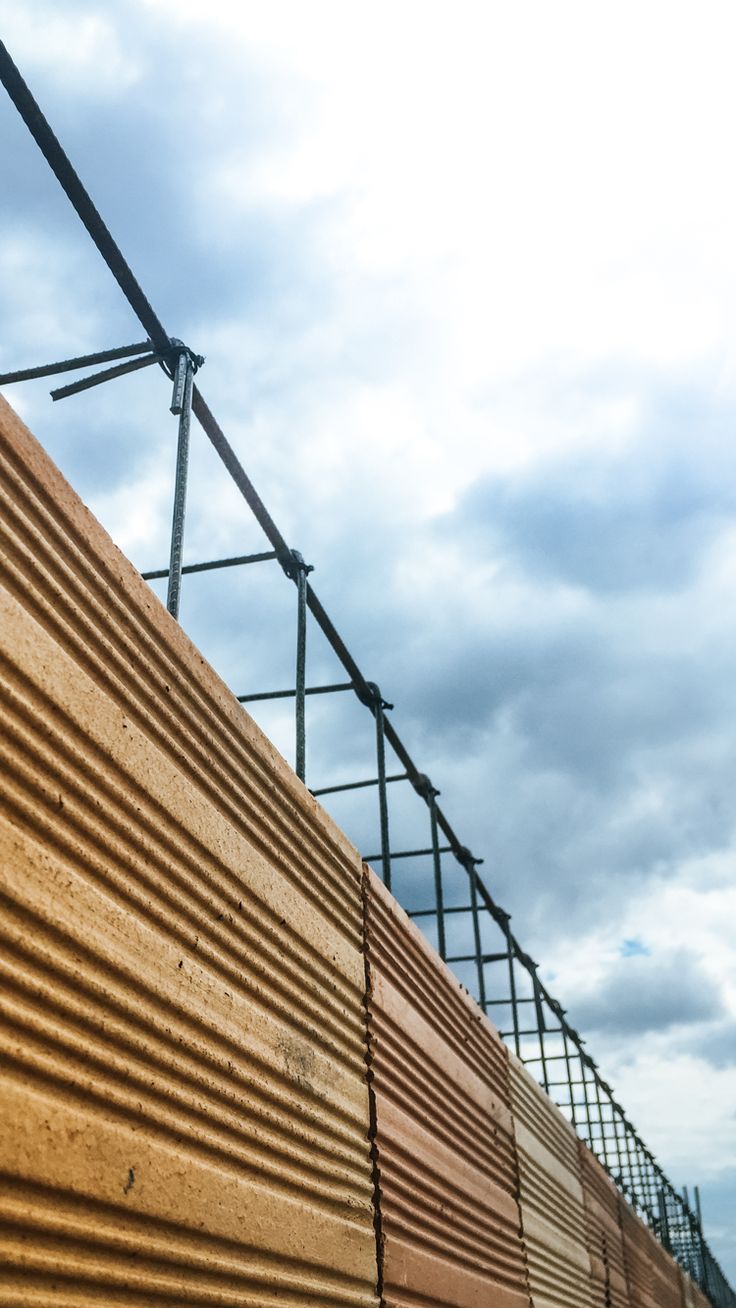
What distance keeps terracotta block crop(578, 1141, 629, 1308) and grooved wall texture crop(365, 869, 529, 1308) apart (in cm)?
454

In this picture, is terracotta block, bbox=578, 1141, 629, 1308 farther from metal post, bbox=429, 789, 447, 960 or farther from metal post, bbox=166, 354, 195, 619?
metal post, bbox=166, 354, 195, 619

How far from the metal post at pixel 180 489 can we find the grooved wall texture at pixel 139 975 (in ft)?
1.76

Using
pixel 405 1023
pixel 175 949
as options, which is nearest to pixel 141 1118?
pixel 175 949

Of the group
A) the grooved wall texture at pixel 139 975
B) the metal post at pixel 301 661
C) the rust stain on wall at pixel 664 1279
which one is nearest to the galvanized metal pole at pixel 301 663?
the metal post at pixel 301 661

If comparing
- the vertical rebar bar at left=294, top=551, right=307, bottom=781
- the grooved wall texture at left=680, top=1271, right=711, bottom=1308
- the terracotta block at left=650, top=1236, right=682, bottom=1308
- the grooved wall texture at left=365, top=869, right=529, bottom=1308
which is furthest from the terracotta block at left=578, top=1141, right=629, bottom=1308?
the grooved wall texture at left=680, top=1271, right=711, bottom=1308

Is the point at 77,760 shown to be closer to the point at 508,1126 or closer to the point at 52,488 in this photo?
the point at 52,488

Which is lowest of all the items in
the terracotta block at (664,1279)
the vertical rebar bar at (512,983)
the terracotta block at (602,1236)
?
the terracotta block at (664,1279)

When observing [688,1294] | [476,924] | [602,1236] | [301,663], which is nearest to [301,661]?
[301,663]

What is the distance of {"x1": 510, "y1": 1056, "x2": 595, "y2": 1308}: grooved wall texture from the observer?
24.4 feet

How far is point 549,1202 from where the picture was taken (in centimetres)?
846

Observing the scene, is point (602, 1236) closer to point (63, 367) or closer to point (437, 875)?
point (437, 875)

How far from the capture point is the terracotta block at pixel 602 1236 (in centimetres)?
1065

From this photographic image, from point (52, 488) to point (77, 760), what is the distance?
0.67 metres

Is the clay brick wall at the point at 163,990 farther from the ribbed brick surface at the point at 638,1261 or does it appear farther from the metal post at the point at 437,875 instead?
the ribbed brick surface at the point at 638,1261
